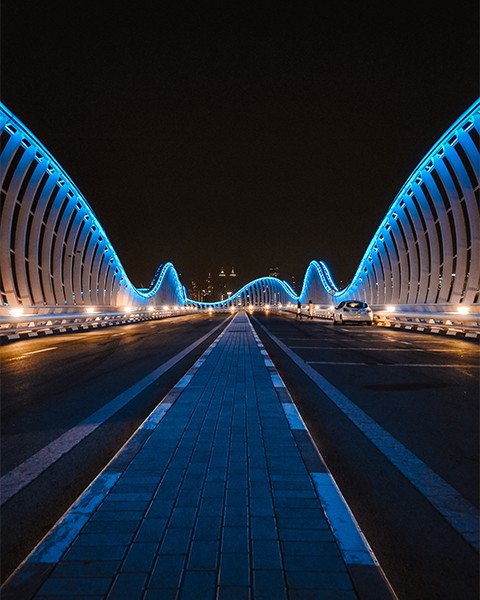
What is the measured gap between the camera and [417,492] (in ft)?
11.1

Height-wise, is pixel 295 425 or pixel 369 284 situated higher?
pixel 369 284

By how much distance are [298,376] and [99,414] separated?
14.1ft

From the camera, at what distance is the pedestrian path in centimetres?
218

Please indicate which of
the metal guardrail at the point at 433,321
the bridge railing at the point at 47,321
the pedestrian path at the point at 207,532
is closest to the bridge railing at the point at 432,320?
the metal guardrail at the point at 433,321

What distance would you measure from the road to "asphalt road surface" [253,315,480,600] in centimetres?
1

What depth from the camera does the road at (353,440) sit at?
266 cm

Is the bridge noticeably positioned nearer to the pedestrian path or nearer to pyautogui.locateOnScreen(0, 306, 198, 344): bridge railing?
the pedestrian path

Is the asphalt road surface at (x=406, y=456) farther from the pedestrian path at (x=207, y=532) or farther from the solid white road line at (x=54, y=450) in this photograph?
the solid white road line at (x=54, y=450)

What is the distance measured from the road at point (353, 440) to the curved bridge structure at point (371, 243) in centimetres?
1372

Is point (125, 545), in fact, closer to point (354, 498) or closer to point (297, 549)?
point (297, 549)

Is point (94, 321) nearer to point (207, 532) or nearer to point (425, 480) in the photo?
point (425, 480)

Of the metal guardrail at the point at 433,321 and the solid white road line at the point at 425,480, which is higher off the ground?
the metal guardrail at the point at 433,321

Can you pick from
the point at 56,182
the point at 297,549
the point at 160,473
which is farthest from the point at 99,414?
the point at 56,182

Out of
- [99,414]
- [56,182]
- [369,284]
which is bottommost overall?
[99,414]
